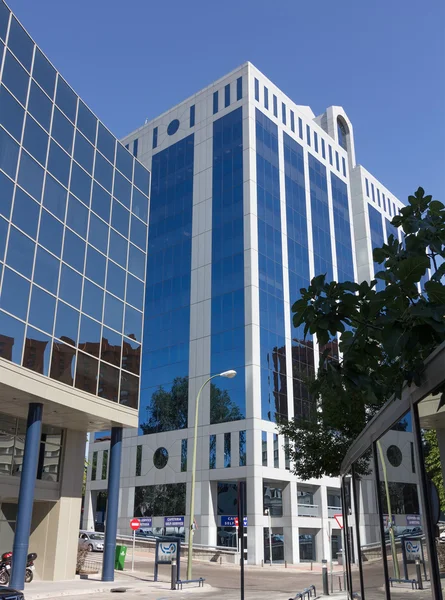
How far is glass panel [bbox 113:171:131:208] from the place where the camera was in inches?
1120

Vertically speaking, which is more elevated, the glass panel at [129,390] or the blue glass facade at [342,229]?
the blue glass facade at [342,229]

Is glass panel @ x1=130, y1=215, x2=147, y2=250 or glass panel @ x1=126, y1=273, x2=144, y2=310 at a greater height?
glass panel @ x1=130, y1=215, x2=147, y2=250

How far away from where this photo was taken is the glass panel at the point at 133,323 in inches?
1065

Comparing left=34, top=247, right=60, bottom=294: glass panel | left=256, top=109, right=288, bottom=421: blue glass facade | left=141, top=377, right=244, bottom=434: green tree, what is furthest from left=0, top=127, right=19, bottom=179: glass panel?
left=141, top=377, right=244, bottom=434: green tree

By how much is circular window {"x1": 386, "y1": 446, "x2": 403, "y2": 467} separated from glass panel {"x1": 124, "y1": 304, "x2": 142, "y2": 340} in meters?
22.3

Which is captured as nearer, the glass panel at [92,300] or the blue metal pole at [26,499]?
the blue metal pole at [26,499]

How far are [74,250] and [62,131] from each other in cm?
518

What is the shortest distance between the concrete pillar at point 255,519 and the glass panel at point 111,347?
25613 millimetres

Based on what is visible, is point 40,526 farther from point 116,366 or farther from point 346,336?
point 346,336

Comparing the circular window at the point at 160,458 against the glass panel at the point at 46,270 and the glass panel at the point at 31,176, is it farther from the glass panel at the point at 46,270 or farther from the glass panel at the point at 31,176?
the glass panel at the point at 31,176

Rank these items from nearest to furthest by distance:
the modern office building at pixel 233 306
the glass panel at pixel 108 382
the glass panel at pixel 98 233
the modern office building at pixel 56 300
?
the modern office building at pixel 56 300
the glass panel at pixel 108 382
the glass panel at pixel 98 233
the modern office building at pixel 233 306

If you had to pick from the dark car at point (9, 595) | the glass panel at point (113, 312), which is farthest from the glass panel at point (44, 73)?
the dark car at point (9, 595)

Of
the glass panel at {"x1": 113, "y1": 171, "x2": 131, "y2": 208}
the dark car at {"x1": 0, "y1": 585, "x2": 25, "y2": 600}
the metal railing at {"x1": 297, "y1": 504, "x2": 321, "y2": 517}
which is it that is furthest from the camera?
the metal railing at {"x1": 297, "y1": 504, "x2": 321, "y2": 517}

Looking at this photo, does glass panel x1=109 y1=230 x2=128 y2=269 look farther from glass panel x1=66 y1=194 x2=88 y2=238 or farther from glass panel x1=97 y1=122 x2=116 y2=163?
glass panel x1=97 y1=122 x2=116 y2=163
